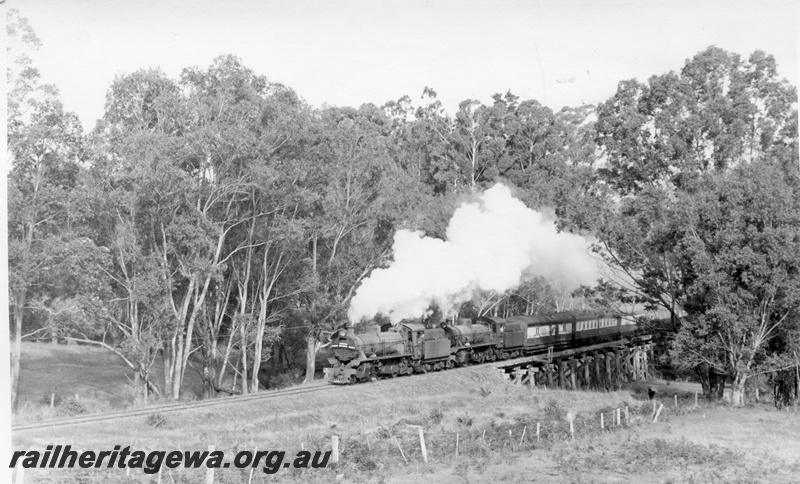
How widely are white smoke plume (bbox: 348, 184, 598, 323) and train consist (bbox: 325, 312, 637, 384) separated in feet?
4.47

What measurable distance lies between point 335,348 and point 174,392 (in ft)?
33.2

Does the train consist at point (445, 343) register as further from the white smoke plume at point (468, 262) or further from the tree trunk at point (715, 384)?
the tree trunk at point (715, 384)

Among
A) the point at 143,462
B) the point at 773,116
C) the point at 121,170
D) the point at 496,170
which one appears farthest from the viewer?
the point at 496,170

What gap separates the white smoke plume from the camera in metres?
30.3

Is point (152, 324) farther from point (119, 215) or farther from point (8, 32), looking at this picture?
point (8, 32)

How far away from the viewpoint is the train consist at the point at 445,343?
27.5 meters

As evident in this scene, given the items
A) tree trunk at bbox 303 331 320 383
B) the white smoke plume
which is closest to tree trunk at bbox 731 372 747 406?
the white smoke plume

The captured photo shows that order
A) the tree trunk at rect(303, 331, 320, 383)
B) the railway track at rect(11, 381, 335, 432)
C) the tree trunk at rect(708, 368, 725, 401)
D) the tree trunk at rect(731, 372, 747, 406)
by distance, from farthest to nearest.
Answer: the tree trunk at rect(303, 331, 320, 383)
the tree trunk at rect(708, 368, 725, 401)
the tree trunk at rect(731, 372, 747, 406)
the railway track at rect(11, 381, 335, 432)

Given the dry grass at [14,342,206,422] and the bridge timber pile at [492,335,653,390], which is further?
the bridge timber pile at [492,335,653,390]

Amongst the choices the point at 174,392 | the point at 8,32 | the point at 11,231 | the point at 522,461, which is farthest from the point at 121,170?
the point at 522,461

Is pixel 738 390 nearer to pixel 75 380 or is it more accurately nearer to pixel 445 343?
pixel 445 343

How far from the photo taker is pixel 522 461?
19.8 metres

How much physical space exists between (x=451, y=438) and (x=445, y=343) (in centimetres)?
931

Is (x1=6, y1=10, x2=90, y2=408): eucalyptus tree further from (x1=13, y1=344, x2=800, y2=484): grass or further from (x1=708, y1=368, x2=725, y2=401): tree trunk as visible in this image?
(x1=708, y1=368, x2=725, y2=401): tree trunk
